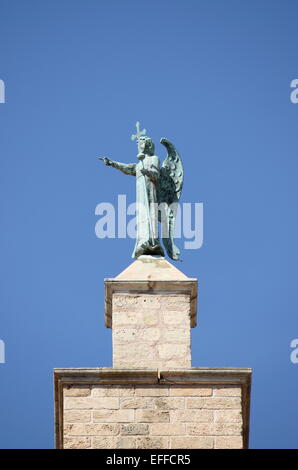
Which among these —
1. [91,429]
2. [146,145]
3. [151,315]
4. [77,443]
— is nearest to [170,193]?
[146,145]

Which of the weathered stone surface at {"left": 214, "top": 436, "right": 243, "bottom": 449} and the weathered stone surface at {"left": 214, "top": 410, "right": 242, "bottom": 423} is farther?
the weathered stone surface at {"left": 214, "top": 410, "right": 242, "bottom": 423}

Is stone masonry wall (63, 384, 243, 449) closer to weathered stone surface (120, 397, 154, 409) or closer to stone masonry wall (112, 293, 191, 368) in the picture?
weathered stone surface (120, 397, 154, 409)

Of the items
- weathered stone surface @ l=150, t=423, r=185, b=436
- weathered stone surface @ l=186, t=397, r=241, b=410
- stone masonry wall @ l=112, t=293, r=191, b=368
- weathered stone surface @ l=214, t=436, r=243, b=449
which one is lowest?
weathered stone surface @ l=214, t=436, r=243, b=449

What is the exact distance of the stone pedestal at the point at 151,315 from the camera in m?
21.9

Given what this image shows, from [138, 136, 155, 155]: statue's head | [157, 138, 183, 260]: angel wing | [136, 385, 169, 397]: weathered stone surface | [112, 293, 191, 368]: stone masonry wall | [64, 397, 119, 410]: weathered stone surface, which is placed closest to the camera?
[64, 397, 119, 410]: weathered stone surface

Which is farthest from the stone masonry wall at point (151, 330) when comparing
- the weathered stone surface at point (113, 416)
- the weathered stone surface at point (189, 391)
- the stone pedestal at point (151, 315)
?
the weathered stone surface at point (113, 416)

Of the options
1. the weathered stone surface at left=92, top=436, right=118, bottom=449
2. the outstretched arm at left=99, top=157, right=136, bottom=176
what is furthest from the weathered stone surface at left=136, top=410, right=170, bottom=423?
the outstretched arm at left=99, top=157, right=136, bottom=176

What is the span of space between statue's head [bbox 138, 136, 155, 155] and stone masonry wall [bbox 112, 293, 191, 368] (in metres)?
2.74

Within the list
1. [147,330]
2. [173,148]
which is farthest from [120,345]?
[173,148]

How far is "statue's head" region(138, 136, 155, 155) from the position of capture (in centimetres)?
2416

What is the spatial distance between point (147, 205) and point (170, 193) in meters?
0.67

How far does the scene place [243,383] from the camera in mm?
21188

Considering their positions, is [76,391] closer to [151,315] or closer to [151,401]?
[151,401]
